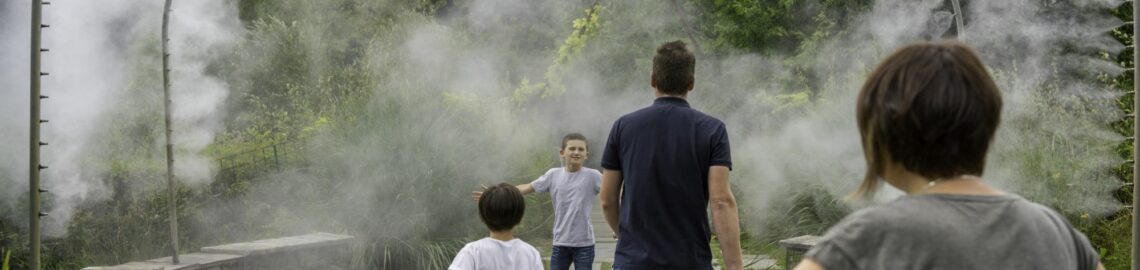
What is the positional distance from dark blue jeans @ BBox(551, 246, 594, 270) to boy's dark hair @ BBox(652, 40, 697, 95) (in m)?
2.21

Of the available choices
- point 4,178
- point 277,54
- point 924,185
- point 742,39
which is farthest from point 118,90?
point 924,185

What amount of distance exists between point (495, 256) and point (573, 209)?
2033 mm

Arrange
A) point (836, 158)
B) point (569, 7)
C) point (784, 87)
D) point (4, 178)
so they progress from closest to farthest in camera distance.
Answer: point (4, 178)
point (836, 158)
point (784, 87)
point (569, 7)

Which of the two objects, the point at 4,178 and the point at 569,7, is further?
the point at 569,7

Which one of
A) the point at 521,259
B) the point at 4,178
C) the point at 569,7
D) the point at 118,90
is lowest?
the point at 521,259

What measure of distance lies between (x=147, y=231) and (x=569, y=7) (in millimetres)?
5754

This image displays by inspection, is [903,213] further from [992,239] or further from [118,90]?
[118,90]

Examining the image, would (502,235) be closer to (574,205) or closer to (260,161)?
(574,205)

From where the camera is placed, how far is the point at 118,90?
8609 mm

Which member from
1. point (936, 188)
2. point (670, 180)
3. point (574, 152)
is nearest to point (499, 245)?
point (670, 180)

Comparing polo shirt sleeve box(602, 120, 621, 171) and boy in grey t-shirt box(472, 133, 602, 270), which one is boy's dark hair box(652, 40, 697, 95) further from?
boy in grey t-shirt box(472, 133, 602, 270)

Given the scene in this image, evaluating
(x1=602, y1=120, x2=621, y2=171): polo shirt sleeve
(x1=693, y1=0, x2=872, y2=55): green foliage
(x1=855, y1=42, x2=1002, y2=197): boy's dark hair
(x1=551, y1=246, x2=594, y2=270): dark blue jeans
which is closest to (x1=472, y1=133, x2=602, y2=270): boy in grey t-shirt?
(x1=551, y1=246, x2=594, y2=270): dark blue jeans

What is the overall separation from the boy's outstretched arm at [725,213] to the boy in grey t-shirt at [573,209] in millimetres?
1954

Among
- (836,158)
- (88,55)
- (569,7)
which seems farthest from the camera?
(569,7)
